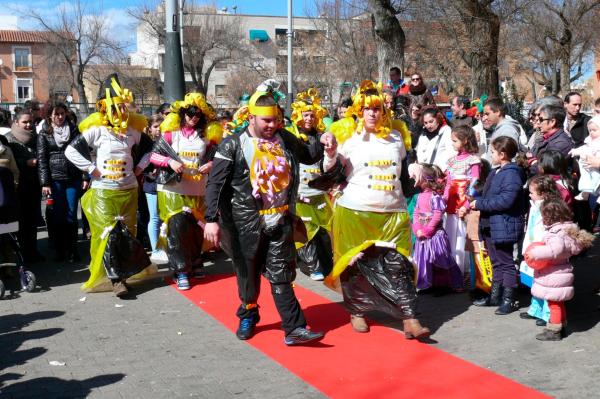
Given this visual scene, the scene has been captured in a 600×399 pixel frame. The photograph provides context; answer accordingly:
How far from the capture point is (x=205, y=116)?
758 cm

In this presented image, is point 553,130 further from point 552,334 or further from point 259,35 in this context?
point 259,35

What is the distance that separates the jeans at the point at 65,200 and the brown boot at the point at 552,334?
574 cm

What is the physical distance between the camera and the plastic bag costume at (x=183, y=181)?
24.4 feet

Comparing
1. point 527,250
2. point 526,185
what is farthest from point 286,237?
point 526,185

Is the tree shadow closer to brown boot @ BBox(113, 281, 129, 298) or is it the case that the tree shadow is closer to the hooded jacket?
brown boot @ BBox(113, 281, 129, 298)

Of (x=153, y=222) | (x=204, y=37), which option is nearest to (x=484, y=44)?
(x=153, y=222)

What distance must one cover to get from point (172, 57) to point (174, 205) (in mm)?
3794

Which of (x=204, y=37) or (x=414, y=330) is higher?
(x=204, y=37)

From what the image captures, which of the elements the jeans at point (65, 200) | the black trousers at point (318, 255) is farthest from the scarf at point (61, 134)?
the black trousers at point (318, 255)

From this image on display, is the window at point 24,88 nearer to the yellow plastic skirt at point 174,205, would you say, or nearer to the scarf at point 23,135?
the scarf at point 23,135

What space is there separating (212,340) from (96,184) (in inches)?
95.6

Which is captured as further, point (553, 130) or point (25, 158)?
point (25, 158)

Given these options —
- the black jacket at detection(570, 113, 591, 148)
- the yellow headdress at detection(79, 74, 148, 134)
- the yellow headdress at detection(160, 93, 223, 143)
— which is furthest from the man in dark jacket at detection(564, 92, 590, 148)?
the yellow headdress at detection(79, 74, 148, 134)

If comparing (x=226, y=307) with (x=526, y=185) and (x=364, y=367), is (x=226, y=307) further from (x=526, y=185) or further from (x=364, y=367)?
(x=526, y=185)
